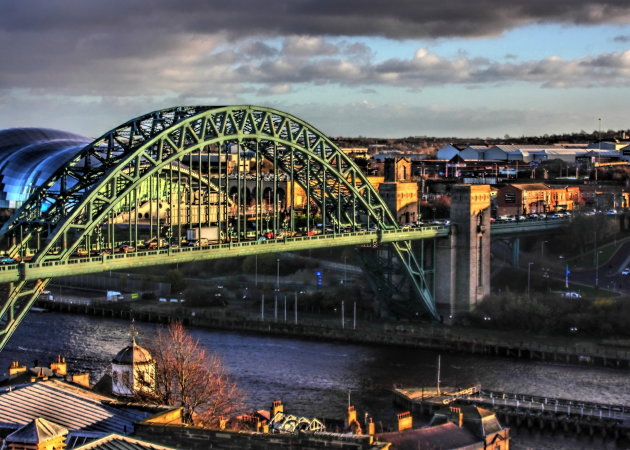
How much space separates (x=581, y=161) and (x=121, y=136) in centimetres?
9910

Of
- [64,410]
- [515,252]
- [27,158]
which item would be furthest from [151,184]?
[27,158]

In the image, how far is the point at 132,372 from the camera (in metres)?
42.1

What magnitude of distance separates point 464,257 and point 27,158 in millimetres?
53106

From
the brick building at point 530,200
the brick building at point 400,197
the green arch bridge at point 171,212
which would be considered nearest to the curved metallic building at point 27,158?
the green arch bridge at point 171,212

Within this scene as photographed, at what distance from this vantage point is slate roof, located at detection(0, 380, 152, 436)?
2950cm

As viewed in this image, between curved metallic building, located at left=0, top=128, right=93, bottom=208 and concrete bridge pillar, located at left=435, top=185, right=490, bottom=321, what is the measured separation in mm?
41593

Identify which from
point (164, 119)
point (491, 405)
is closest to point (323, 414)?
point (491, 405)

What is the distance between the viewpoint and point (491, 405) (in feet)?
163

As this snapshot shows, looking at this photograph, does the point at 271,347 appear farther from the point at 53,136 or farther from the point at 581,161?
the point at 581,161

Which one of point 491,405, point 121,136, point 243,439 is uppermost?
point 121,136

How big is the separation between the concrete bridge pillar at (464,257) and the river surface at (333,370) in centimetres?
879

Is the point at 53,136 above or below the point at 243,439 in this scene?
above

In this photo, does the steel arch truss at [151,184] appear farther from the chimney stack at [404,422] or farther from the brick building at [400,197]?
the chimney stack at [404,422]

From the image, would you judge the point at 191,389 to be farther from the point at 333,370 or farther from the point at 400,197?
the point at 400,197
